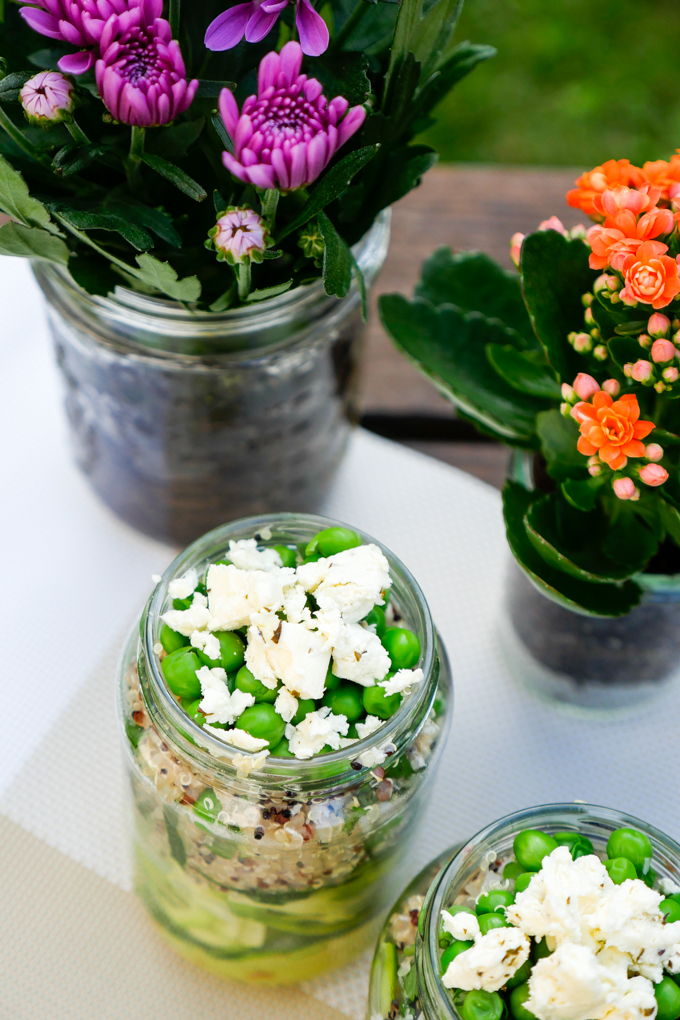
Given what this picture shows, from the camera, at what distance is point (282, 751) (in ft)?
1.45

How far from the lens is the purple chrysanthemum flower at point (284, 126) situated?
0.41m

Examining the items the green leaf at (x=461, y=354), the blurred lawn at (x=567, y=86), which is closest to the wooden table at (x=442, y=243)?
the green leaf at (x=461, y=354)

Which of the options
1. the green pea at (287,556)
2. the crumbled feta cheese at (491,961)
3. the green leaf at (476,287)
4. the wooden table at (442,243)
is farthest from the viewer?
the wooden table at (442,243)

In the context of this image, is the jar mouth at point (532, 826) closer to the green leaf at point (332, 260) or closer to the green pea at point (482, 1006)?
the green pea at point (482, 1006)

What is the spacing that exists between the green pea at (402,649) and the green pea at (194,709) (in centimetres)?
9

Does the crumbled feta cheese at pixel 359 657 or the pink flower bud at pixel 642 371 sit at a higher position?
the pink flower bud at pixel 642 371

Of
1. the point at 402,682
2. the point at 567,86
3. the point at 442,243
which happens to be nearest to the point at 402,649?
the point at 402,682

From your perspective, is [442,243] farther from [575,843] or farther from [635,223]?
[575,843]

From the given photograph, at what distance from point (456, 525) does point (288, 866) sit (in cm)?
33

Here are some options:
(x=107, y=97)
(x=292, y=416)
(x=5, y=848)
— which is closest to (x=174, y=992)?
(x=5, y=848)

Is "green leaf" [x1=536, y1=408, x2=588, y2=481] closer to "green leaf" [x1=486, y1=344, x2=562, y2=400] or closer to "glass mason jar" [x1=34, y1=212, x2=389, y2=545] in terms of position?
"green leaf" [x1=486, y1=344, x2=562, y2=400]

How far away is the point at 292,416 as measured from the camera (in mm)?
613

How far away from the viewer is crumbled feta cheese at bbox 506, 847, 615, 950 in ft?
1.35

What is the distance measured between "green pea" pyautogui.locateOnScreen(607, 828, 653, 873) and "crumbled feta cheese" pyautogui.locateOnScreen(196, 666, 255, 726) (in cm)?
19
